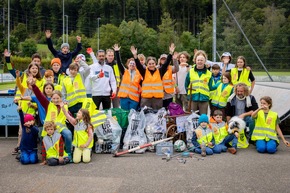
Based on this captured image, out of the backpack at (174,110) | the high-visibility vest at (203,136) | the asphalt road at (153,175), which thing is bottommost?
the asphalt road at (153,175)

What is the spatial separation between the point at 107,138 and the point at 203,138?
1.87m

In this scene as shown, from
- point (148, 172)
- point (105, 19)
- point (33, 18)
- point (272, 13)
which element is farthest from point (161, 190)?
point (33, 18)

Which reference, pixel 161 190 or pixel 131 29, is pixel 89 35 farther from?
pixel 161 190

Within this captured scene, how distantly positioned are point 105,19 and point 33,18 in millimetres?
23203

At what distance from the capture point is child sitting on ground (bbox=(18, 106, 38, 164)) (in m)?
7.02

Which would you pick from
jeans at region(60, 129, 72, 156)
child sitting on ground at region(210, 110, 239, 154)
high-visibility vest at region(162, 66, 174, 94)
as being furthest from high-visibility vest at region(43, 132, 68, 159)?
child sitting on ground at region(210, 110, 239, 154)

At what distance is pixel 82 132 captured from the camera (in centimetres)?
747

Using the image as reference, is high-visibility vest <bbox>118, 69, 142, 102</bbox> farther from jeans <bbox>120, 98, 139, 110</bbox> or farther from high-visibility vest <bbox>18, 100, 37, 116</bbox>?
high-visibility vest <bbox>18, 100, 37, 116</bbox>

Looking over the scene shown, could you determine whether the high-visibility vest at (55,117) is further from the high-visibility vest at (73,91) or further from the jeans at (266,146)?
the jeans at (266,146)

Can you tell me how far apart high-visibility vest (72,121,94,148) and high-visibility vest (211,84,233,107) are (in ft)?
10.1

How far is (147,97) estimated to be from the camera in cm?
855

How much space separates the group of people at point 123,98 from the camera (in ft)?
23.7

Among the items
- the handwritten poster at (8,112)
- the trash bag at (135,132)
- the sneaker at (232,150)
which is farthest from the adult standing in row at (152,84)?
the handwritten poster at (8,112)

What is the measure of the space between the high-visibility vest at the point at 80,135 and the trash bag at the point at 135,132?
0.90 meters
